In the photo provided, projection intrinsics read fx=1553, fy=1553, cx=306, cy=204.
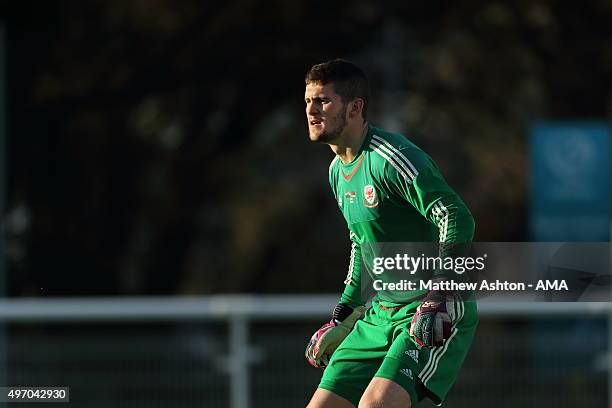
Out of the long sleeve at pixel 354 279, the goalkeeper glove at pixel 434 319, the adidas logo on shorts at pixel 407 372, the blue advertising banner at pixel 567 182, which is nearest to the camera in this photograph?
the goalkeeper glove at pixel 434 319

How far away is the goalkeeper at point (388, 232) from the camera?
584 cm

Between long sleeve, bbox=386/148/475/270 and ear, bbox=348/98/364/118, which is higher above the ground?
ear, bbox=348/98/364/118

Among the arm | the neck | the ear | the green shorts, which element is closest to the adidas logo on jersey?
the green shorts

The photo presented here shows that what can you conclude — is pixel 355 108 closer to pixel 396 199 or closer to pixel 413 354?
pixel 396 199

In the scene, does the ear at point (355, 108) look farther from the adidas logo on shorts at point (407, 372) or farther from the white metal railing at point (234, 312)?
the white metal railing at point (234, 312)

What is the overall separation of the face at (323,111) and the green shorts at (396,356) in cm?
78

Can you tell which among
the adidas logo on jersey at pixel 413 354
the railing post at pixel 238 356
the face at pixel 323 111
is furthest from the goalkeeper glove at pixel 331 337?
the railing post at pixel 238 356

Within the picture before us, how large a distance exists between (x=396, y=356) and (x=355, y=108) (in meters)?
0.99

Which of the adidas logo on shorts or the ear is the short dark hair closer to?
the ear

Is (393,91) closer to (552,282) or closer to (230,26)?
(230,26)

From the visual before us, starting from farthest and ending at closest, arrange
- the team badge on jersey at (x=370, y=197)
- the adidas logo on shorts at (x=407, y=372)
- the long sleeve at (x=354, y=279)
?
the long sleeve at (x=354, y=279), the team badge on jersey at (x=370, y=197), the adidas logo on shorts at (x=407, y=372)

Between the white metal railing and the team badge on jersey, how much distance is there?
15.4 feet

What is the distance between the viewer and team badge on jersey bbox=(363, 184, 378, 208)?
6156 mm

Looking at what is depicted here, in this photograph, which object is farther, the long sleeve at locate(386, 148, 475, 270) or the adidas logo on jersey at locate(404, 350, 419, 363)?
the adidas logo on jersey at locate(404, 350, 419, 363)
